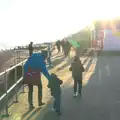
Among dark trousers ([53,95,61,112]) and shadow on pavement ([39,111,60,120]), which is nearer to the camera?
shadow on pavement ([39,111,60,120])

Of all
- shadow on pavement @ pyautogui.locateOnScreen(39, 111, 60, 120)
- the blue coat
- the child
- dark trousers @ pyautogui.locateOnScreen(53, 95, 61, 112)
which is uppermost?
the blue coat

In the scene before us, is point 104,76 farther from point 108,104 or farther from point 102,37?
point 102,37

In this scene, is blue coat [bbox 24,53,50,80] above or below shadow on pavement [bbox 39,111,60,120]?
above

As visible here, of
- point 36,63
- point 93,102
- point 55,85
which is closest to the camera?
point 55,85

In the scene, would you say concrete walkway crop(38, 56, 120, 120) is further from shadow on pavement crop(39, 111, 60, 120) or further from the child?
the child

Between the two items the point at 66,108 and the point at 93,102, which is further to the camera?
the point at 93,102

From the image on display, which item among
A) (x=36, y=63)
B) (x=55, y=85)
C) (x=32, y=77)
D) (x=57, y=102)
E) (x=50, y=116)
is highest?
(x=36, y=63)

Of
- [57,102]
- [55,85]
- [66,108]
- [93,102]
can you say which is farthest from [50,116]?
[93,102]

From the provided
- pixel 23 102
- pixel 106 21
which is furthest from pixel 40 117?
pixel 106 21

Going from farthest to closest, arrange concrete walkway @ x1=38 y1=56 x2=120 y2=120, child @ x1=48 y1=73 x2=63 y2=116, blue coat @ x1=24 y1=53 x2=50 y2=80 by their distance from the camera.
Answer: blue coat @ x1=24 y1=53 x2=50 y2=80
concrete walkway @ x1=38 y1=56 x2=120 y2=120
child @ x1=48 y1=73 x2=63 y2=116

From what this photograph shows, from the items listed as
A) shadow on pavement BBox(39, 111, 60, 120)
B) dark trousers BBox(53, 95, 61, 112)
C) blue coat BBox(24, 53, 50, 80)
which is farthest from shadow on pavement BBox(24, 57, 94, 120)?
blue coat BBox(24, 53, 50, 80)

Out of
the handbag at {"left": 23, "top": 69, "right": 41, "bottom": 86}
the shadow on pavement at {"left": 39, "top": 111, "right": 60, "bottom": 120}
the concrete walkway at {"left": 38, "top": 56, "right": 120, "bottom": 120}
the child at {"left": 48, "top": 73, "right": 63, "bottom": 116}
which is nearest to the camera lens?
the shadow on pavement at {"left": 39, "top": 111, "right": 60, "bottom": 120}

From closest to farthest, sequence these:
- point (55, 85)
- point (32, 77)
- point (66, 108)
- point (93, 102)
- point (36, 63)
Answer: point (55, 85), point (36, 63), point (32, 77), point (66, 108), point (93, 102)

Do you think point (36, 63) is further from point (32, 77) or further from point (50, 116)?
point (50, 116)
